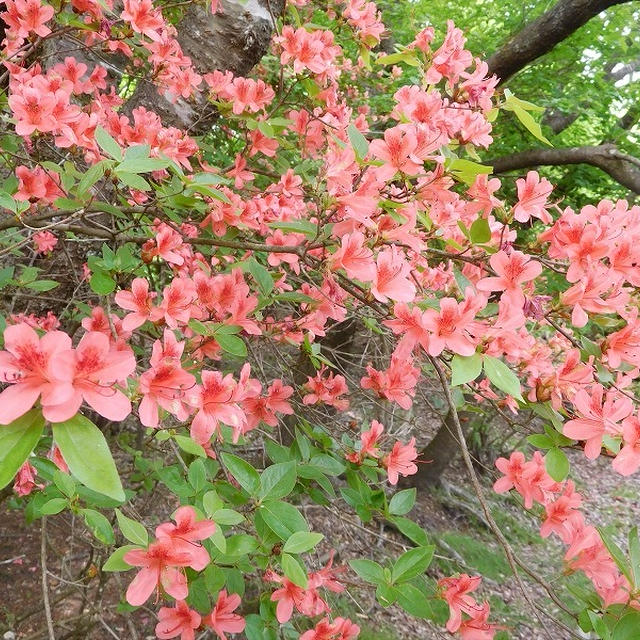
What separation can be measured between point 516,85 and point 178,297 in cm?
377

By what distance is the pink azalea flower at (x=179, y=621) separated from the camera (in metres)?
1.22

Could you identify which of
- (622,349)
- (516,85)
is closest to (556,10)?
(516,85)

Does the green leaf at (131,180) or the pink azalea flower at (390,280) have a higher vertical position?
the pink azalea flower at (390,280)

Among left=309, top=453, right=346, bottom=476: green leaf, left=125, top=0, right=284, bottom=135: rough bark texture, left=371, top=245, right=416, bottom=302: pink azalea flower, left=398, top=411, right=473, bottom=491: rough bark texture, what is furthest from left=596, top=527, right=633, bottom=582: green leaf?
left=398, top=411, right=473, bottom=491: rough bark texture

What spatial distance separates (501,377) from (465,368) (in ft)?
0.19

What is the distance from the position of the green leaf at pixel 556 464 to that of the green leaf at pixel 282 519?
0.46 m

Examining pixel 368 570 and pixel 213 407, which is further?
pixel 368 570

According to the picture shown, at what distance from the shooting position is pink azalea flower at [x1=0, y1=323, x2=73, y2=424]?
0.60 m

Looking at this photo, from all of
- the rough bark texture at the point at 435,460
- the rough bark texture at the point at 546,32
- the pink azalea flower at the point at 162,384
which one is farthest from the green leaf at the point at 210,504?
the rough bark texture at the point at 435,460

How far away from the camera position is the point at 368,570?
1.24 metres

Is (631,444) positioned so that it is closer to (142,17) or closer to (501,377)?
(501,377)

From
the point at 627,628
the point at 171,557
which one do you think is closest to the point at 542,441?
the point at 627,628

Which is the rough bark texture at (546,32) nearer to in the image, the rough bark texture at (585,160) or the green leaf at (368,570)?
the rough bark texture at (585,160)

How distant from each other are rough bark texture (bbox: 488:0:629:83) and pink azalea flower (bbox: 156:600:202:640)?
3.21m
